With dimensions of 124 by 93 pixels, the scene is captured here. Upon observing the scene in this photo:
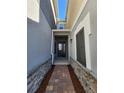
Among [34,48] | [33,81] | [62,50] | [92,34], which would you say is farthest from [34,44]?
[62,50]

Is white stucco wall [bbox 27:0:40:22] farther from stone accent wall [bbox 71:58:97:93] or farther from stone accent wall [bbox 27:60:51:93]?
stone accent wall [bbox 71:58:97:93]

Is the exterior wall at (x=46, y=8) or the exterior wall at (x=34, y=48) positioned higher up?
the exterior wall at (x=46, y=8)

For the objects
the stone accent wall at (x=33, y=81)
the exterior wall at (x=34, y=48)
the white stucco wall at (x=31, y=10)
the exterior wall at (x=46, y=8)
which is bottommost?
the stone accent wall at (x=33, y=81)

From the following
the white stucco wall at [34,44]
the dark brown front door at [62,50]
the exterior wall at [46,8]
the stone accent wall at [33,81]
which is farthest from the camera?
the dark brown front door at [62,50]

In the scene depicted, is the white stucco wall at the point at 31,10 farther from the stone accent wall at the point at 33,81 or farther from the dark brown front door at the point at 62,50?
the dark brown front door at the point at 62,50

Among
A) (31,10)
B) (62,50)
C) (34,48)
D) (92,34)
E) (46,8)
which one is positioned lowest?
(62,50)

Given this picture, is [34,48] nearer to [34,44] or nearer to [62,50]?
[34,44]

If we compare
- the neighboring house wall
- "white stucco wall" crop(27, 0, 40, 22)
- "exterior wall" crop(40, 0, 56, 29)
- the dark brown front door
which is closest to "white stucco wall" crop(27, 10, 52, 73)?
"white stucco wall" crop(27, 0, 40, 22)

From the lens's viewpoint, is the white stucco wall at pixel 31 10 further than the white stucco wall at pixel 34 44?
No

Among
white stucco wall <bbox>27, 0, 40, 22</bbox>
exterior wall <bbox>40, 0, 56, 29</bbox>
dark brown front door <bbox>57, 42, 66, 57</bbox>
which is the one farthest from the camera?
dark brown front door <bbox>57, 42, 66, 57</bbox>

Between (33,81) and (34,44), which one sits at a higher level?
(34,44)

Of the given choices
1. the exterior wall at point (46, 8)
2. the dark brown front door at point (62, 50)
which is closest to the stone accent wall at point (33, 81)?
the exterior wall at point (46, 8)
